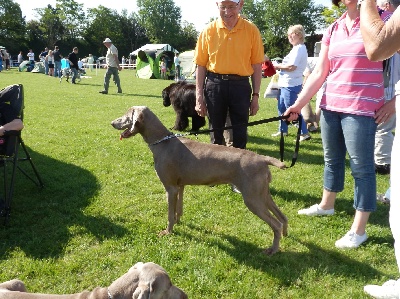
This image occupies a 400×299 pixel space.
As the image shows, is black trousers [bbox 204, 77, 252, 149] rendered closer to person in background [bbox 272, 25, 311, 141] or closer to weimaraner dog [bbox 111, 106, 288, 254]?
weimaraner dog [bbox 111, 106, 288, 254]

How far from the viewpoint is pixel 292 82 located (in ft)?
24.2

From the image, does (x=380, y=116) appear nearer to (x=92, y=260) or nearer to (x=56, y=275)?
(x=92, y=260)

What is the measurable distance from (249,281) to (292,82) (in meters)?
5.02

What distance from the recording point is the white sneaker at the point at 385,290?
9.53 ft

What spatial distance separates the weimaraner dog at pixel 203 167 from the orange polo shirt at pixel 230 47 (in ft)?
3.84

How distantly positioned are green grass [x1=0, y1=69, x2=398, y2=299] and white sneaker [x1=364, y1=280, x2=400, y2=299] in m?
0.08

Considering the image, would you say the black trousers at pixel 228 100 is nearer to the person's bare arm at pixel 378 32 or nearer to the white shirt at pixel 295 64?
the person's bare arm at pixel 378 32

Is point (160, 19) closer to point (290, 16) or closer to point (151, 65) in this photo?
point (290, 16)

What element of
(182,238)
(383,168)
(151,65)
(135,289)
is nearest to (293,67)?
(383,168)

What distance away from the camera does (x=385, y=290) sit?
2943mm

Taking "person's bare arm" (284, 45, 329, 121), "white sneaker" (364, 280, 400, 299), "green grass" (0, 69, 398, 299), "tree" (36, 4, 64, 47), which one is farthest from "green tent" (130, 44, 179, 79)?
→ "tree" (36, 4, 64, 47)

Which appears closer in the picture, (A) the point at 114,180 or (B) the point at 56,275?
(B) the point at 56,275

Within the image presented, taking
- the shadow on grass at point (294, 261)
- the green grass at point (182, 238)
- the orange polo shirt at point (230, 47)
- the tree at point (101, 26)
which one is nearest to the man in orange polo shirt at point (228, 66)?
the orange polo shirt at point (230, 47)

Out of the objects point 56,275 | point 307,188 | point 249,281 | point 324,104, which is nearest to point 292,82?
point 307,188
